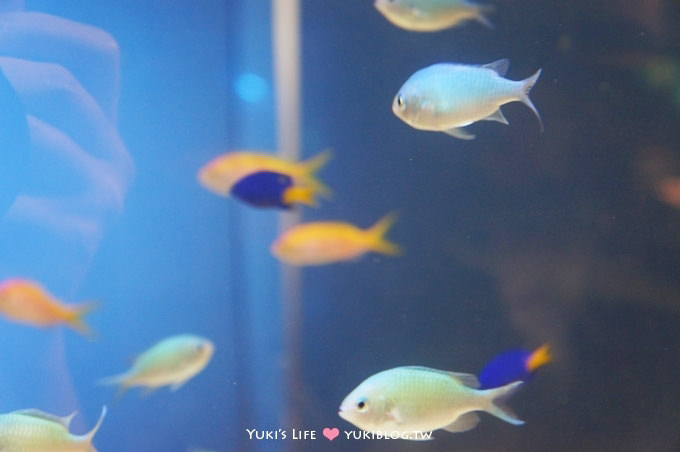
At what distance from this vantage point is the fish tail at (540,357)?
2076 millimetres

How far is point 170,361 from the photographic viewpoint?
166cm

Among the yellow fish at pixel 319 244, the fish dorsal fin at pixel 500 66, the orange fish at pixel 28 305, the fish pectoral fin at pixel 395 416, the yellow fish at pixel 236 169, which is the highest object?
the fish dorsal fin at pixel 500 66

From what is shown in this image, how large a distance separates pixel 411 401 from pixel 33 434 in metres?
1.13

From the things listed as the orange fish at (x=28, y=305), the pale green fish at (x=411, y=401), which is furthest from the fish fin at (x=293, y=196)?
the orange fish at (x=28, y=305)

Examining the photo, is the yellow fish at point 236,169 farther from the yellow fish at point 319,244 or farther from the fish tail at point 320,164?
the fish tail at point 320,164

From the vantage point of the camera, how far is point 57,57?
2.01 meters

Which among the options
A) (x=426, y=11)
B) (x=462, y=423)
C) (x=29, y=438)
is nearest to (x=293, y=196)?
(x=426, y=11)

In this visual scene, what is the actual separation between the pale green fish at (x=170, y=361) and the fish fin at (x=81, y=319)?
0.25 metres

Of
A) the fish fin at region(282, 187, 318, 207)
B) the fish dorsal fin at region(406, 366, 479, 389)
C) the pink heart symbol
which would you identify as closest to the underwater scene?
the pink heart symbol

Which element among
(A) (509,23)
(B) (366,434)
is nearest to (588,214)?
(A) (509,23)

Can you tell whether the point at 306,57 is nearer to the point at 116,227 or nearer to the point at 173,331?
the point at 116,227

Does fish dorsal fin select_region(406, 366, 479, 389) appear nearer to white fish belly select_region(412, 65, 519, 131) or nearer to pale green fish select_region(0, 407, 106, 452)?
white fish belly select_region(412, 65, 519, 131)

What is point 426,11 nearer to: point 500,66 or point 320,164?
point 500,66

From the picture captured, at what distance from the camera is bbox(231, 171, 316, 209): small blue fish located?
140cm
